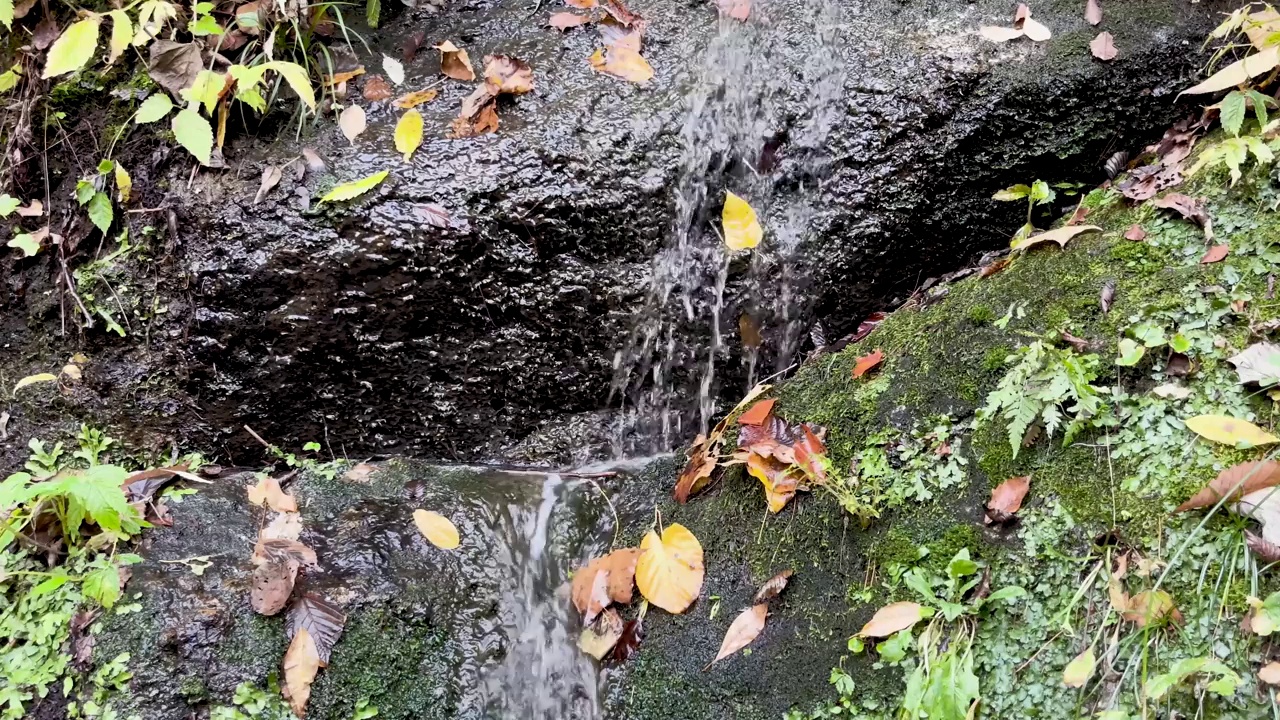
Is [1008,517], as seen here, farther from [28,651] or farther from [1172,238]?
[28,651]

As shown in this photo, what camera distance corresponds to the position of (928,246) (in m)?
3.78

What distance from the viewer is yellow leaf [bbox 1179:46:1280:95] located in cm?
290

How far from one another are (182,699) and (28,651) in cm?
57

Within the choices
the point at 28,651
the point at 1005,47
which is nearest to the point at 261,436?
the point at 28,651

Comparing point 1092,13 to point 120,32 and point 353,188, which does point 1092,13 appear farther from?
point 120,32

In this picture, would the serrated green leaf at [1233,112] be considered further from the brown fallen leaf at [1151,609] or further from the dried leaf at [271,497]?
the dried leaf at [271,497]

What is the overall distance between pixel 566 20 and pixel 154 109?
6.63 ft

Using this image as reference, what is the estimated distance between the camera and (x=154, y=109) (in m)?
3.40

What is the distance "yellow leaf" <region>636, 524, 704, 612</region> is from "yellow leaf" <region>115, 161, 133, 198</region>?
113 inches

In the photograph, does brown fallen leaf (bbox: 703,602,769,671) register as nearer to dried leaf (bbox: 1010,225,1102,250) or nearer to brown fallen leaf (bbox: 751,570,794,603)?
brown fallen leaf (bbox: 751,570,794,603)

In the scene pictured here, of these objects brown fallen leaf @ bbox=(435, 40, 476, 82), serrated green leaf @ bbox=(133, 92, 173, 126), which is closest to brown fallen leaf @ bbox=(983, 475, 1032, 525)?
brown fallen leaf @ bbox=(435, 40, 476, 82)

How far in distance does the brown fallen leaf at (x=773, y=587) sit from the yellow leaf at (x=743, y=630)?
2 centimetres

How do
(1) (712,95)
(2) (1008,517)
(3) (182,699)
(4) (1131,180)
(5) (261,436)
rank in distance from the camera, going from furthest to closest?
(1) (712,95) < (5) (261,436) < (4) (1131,180) < (3) (182,699) < (2) (1008,517)

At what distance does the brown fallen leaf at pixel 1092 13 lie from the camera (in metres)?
3.82
